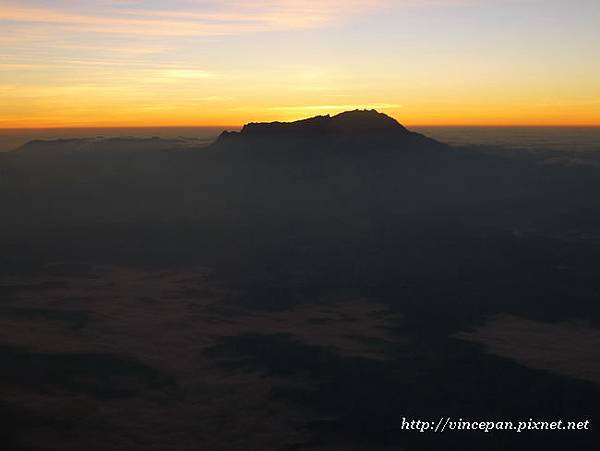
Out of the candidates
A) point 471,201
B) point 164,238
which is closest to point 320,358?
point 164,238

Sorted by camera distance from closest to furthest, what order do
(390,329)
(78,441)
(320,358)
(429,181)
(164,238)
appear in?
(78,441) → (320,358) → (390,329) → (164,238) → (429,181)

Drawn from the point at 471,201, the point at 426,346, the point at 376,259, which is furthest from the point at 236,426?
the point at 471,201

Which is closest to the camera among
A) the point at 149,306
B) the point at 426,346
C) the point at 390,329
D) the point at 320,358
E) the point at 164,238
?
the point at 320,358

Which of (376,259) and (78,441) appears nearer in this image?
(78,441)

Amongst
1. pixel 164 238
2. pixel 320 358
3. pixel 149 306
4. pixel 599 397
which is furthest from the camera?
pixel 164 238

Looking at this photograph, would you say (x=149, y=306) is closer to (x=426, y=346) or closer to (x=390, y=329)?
(x=390, y=329)

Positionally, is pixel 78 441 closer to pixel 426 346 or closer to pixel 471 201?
pixel 426 346
